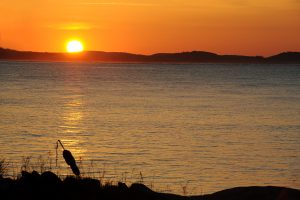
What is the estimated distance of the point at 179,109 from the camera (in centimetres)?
5228

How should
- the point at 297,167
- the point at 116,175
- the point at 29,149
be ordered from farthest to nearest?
the point at 29,149 < the point at 297,167 < the point at 116,175

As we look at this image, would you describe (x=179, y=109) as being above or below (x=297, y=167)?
above

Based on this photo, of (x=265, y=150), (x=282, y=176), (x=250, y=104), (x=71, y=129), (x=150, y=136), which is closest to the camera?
(x=282, y=176)

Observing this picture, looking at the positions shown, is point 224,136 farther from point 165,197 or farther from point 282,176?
point 165,197

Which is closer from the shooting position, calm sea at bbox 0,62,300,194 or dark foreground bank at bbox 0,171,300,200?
dark foreground bank at bbox 0,171,300,200

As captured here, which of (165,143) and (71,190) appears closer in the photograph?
(71,190)

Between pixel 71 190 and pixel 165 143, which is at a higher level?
pixel 165 143

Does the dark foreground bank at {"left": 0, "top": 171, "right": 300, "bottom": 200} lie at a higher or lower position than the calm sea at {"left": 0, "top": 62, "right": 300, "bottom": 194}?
lower

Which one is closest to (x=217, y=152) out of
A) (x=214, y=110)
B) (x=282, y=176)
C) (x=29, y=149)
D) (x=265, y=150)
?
(x=265, y=150)

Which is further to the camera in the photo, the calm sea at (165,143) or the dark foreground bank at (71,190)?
the calm sea at (165,143)

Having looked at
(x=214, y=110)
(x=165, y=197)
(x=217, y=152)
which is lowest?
(x=165, y=197)

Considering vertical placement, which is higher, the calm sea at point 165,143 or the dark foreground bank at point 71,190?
the calm sea at point 165,143

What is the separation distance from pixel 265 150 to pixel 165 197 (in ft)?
56.9

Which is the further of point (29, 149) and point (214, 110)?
point (214, 110)
